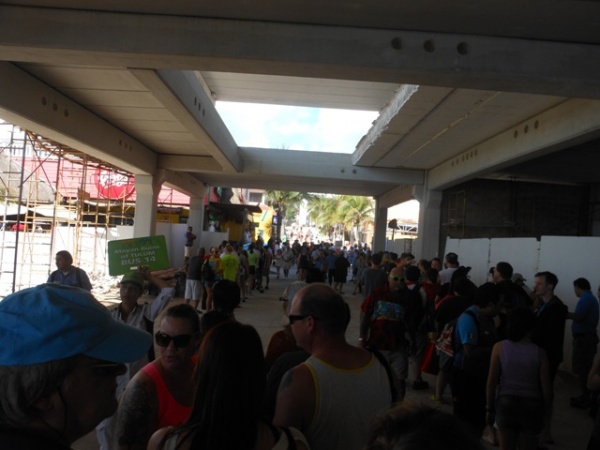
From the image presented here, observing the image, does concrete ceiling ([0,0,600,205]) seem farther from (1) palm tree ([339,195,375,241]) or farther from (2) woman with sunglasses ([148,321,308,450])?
(1) palm tree ([339,195,375,241])

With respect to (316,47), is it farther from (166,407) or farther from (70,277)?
(166,407)

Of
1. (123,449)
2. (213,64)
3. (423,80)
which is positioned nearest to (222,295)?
(123,449)

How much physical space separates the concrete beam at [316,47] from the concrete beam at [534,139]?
2.82 m

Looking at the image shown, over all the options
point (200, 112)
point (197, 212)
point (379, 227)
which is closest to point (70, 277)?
point (200, 112)

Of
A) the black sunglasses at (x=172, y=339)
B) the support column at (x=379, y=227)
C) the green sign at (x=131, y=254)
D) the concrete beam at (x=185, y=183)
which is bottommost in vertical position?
the black sunglasses at (x=172, y=339)

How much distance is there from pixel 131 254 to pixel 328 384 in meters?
3.86

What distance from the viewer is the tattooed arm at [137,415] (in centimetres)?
254

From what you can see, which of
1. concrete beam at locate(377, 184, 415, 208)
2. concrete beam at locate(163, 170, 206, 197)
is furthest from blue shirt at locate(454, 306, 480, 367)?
concrete beam at locate(163, 170, 206, 197)

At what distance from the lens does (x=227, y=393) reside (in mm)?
1859

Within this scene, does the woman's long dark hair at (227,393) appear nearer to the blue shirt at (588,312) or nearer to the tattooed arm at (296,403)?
the tattooed arm at (296,403)

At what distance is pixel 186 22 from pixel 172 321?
4.73 meters

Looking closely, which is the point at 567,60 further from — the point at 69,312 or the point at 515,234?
the point at 515,234

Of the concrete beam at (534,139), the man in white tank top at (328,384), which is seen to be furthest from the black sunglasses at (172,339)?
the concrete beam at (534,139)

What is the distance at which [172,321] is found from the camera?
10.2 feet
